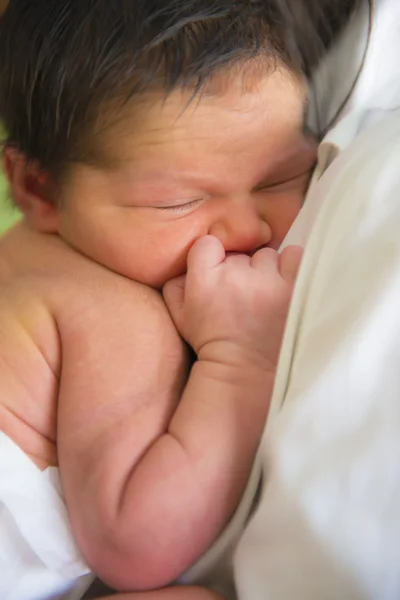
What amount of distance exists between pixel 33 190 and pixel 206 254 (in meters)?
0.26

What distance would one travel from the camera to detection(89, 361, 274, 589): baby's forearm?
56 centimetres

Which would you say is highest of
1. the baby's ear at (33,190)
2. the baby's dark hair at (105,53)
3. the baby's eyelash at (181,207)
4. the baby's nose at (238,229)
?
the baby's dark hair at (105,53)

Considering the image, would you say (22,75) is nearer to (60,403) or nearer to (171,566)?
(60,403)

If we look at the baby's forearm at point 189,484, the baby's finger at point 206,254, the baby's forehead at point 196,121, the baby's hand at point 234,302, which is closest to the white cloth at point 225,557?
Answer: the baby's forearm at point 189,484

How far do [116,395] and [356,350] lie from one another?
0.25m

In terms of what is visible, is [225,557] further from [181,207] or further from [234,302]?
[181,207]

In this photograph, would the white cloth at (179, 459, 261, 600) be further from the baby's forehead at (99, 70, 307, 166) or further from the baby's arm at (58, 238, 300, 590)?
the baby's forehead at (99, 70, 307, 166)

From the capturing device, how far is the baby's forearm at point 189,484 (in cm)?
56

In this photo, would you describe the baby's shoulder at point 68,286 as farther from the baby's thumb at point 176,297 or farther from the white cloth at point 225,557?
the white cloth at point 225,557

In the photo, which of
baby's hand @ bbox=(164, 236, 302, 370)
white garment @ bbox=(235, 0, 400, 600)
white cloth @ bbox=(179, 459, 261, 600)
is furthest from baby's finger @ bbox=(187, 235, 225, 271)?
white cloth @ bbox=(179, 459, 261, 600)

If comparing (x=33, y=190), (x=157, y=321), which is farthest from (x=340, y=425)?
(x=33, y=190)

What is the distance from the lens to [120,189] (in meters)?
0.71

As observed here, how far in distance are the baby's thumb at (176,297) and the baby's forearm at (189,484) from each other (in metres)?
0.12

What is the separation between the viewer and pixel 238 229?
0.71 meters
